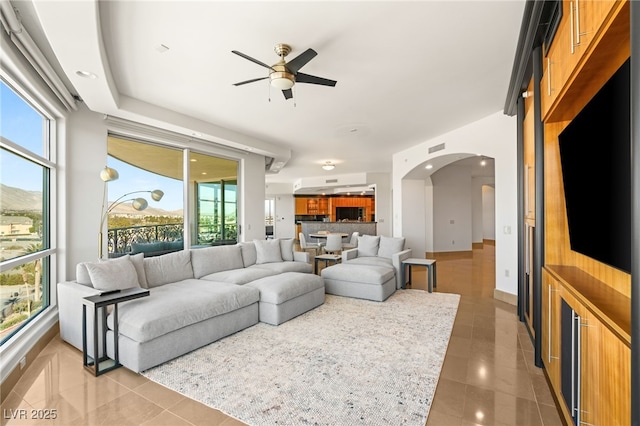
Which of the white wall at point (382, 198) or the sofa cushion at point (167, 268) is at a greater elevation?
the white wall at point (382, 198)

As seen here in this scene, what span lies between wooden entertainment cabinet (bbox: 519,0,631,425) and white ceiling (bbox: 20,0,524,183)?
2.72 feet

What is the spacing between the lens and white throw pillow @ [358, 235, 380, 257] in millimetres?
5984

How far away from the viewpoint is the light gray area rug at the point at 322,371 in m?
2.08

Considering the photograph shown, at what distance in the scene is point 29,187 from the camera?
320 centimetres

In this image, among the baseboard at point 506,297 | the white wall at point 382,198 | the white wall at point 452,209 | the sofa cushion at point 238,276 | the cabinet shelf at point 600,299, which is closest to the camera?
the cabinet shelf at point 600,299

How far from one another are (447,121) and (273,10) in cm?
379

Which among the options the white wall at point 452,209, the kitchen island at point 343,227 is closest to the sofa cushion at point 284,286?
the white wall at point 452,209

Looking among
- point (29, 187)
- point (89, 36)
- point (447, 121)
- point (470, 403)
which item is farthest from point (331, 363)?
point (447, 121)

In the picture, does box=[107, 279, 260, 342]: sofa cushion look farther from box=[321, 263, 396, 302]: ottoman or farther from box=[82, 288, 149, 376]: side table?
box=[321, 263, 396, 302]: ottoman

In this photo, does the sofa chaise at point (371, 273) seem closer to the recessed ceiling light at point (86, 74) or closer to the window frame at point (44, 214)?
the window frame at point (44, 214)

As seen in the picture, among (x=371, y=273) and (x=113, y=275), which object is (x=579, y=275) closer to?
(x=371, y=273)

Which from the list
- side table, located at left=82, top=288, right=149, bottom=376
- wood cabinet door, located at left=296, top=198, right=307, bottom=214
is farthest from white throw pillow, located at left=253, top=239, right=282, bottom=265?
wood cabinet door, located at left=296, top=198, right=307, bottom=214

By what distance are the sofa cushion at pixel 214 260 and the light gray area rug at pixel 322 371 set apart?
1305 millimetres

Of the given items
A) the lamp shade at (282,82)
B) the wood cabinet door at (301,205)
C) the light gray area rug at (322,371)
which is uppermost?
the lamp shade at (282,82)
